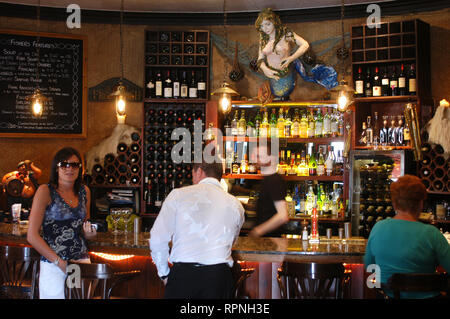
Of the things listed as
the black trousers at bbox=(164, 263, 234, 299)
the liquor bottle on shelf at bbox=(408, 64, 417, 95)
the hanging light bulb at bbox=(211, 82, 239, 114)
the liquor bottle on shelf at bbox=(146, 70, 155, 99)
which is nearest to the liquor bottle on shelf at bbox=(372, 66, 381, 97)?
the liquor bottle on shelf at bbox=(408, 64, 417, 95)

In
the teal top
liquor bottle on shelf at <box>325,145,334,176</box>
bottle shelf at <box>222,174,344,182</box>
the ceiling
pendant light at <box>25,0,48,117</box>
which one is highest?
the ceiling

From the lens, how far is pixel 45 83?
627 centimetres

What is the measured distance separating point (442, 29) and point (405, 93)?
95 cm

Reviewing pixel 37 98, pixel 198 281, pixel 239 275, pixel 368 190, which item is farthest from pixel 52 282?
pixel 368 190

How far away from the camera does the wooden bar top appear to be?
3461mm

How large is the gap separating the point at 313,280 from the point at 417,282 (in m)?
0.75

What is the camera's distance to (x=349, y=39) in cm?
616

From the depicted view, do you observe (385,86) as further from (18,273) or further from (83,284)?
(18,273)

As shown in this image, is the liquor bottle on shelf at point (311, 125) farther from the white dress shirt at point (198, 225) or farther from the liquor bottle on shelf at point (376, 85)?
the white dress shirt at point (198, 225)

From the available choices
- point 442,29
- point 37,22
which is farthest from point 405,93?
point 37,22

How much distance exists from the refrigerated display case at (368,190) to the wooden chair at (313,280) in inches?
96.8

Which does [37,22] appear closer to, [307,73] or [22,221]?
[22,221]

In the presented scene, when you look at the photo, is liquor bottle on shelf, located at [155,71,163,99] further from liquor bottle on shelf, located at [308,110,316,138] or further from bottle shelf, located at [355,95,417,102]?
bottle shelf, located at [355,95,417,102]

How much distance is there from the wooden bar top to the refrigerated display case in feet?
5.60
